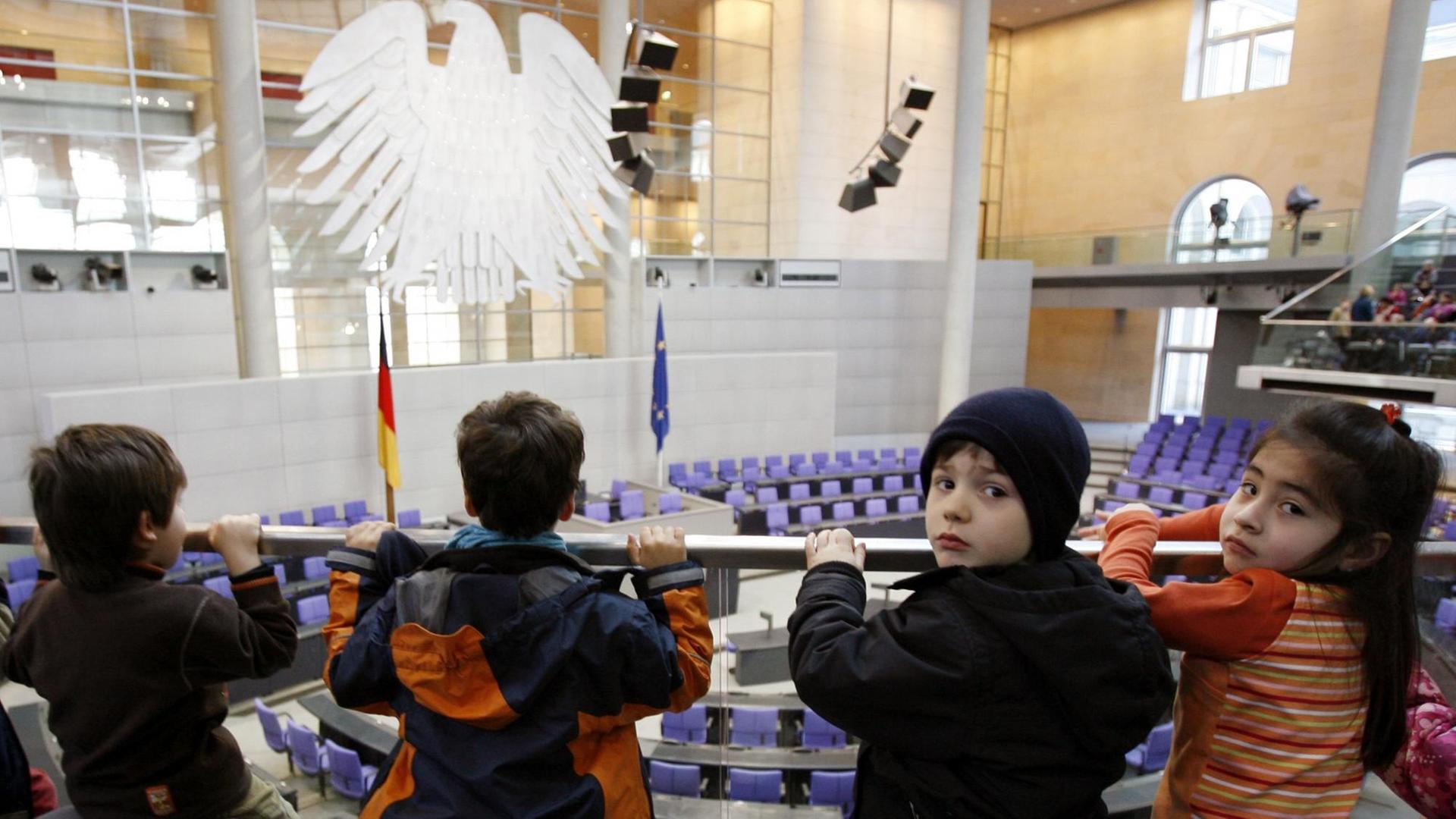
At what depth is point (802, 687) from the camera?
1202 millimetres

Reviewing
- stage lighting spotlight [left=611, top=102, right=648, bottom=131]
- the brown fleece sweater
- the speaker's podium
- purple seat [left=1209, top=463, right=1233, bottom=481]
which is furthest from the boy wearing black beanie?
purple seat [left=1209, top=463, right=1233, bottom=481]

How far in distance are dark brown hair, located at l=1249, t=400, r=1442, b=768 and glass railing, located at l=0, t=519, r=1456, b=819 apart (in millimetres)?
220

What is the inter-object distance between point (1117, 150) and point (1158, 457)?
30.1 feet

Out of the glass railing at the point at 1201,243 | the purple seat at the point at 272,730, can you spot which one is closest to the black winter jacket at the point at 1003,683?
the purple seat at the point at 272,730

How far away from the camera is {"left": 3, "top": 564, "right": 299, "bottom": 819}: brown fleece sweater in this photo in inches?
53.6

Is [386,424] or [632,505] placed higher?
[386,424]

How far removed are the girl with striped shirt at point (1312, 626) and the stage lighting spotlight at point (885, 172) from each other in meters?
11.7

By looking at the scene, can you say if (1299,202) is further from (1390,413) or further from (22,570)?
(22,570)

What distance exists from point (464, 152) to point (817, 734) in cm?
1010

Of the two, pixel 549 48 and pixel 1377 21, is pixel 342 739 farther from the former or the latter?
pixel 1377 21

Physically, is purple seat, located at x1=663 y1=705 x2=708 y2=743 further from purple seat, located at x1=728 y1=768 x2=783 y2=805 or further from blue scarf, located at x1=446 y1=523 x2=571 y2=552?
blue scarf, located at x1=446 y1=523 x2=571 y2=552

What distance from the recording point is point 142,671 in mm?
1367

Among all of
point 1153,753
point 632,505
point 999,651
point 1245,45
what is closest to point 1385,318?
point 1245,45

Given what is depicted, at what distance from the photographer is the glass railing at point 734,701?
1501 mm
